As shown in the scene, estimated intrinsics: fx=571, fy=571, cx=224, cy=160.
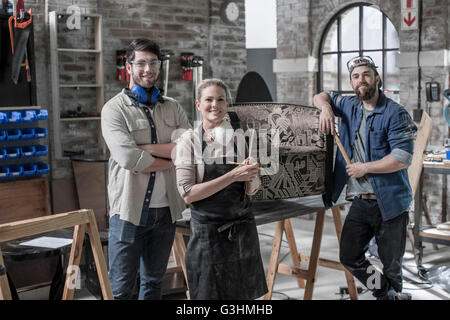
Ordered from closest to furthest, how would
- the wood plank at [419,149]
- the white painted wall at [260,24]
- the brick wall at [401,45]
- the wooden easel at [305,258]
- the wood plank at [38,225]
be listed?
1. the wood plank at [38,225]
2. the wooden easel at [305,258]
3. the wood plank at [419,149]
4. the brick wall at [401,45]
5. the white painted wall at [260,24]

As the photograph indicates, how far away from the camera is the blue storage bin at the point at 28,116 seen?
14.4 ft

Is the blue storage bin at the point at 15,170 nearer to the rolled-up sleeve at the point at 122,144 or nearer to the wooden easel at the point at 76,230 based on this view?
the rolled-up sleeve at the point at 122,144

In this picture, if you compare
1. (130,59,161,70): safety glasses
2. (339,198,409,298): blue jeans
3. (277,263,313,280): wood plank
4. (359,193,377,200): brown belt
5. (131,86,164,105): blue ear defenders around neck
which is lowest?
(277,263,313,280): wood plank

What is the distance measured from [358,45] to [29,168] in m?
4.01

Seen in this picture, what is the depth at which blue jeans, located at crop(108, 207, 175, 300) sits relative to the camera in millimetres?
2557

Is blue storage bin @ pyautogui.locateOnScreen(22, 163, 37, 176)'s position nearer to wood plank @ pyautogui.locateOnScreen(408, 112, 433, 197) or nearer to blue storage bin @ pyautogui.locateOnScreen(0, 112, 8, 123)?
blue storage bin @ pyautogui.locateOnScreen(0, 112, 8, 123)

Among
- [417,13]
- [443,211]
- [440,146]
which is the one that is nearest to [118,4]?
[417,13]

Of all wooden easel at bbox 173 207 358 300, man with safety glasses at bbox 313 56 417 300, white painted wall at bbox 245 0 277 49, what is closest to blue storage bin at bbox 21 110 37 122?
wooden easel at bbox 173 207 358 300

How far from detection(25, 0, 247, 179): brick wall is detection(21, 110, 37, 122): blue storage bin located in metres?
0.55

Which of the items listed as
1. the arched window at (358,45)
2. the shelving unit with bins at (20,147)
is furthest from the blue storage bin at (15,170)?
the arched window at (358,45)

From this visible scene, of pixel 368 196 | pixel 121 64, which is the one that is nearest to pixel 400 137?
pixel 368 196

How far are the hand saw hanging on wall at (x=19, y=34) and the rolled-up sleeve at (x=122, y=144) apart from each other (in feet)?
7.07

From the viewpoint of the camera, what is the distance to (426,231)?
190 inches

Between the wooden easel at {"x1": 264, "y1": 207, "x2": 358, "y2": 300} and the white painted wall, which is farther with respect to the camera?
the white painted wall
